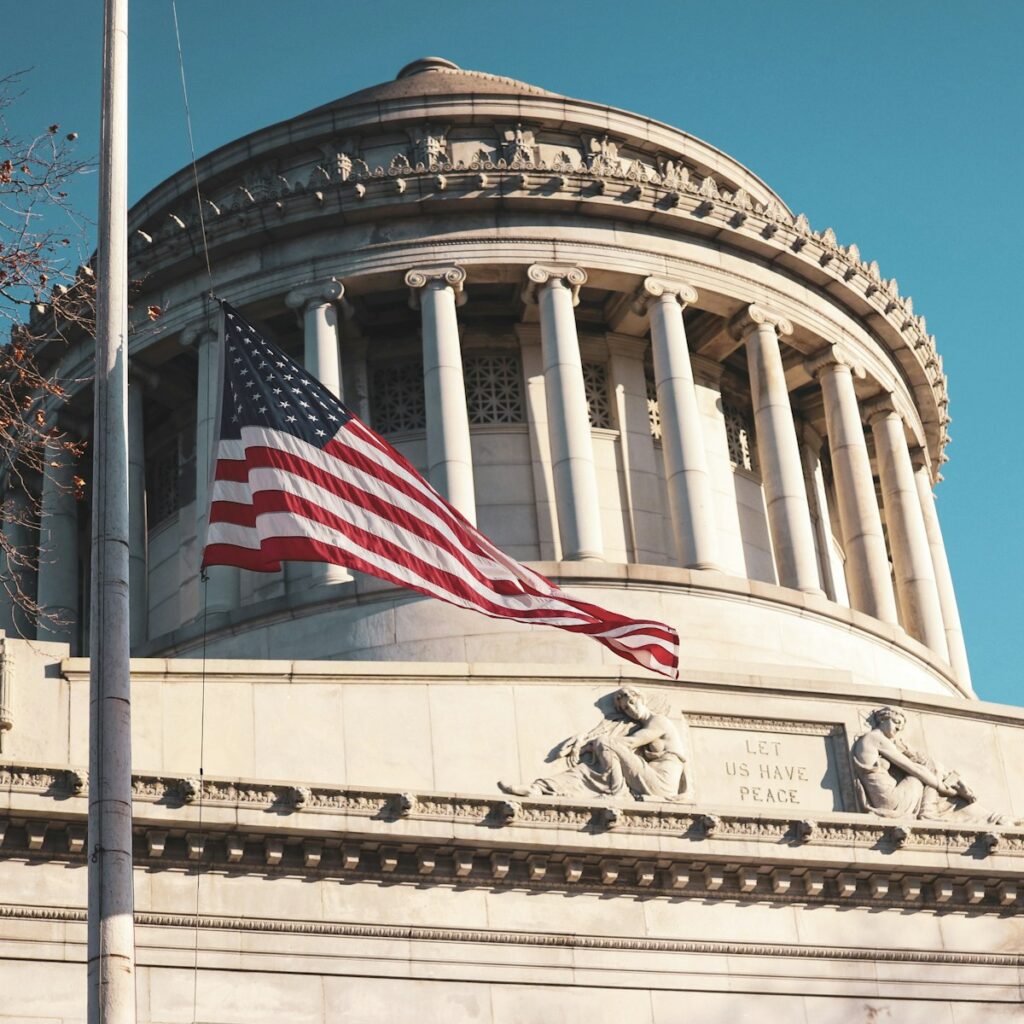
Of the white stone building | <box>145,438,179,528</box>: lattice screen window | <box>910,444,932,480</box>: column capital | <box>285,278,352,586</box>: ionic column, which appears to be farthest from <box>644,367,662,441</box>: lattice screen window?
<box>145,438,179,528</box>: lattice screen window

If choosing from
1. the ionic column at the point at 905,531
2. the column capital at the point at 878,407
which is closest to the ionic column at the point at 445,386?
the column capital at the point at 878,407

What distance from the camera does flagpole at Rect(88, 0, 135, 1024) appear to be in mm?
16219

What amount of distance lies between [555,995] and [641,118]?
917 inches

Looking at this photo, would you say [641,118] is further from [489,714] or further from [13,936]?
[13,936]

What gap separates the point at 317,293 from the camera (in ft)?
134

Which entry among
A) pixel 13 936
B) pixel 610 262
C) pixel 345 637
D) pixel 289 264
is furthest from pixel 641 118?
pixel 13 936

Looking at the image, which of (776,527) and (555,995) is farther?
(776,527)

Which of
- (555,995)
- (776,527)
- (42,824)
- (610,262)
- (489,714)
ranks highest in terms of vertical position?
(610,262)

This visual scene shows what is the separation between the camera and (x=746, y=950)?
26.3m

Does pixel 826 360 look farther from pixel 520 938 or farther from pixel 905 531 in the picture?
pixel 520 938

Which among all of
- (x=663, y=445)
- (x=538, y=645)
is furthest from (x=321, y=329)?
(x=538, y=645)

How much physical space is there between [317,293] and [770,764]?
16.0m

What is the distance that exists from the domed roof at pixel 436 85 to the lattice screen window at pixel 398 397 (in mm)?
5410

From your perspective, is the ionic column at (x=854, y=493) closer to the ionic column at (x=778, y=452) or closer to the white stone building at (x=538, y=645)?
the white stone building at (x=538, y=645)
